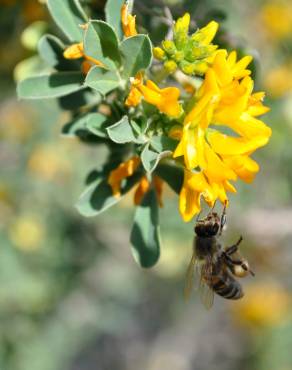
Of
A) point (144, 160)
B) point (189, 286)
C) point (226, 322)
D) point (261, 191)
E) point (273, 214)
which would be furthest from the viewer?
point (226, 322)

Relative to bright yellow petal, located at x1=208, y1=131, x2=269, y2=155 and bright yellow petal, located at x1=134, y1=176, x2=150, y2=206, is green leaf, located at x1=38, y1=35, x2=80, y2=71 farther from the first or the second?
bright yellow petal, located at x1=208, y1=131, x2=269, y2=155

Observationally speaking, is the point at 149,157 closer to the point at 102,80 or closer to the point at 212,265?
the point at 102,80

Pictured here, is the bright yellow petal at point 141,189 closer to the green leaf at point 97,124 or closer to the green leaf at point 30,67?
the green leaf at point 97,124

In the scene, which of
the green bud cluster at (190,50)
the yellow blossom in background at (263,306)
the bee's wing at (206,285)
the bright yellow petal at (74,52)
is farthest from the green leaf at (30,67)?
the yellow blossom in background at (263,306)

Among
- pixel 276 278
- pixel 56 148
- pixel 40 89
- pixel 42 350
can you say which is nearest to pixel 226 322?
pixel 276 278

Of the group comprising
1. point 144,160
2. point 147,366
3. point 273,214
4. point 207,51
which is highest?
point 273,214

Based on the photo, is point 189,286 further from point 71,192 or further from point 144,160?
point 71,192
